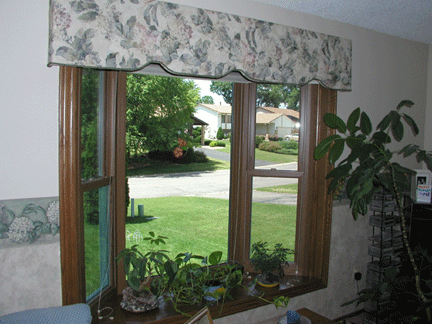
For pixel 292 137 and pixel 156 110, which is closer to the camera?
pixel 292 137

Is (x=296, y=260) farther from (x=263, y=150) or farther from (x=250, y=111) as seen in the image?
(x=250, y=111)

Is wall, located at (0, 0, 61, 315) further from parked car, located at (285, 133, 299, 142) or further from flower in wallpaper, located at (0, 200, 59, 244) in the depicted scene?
parked car, located at (285, 133, 299, 142)

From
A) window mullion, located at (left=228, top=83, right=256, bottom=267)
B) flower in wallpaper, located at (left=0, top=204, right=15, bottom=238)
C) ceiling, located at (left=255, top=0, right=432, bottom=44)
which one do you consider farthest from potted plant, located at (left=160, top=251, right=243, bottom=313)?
ceiling, located at (left=255, top=0, right=432, bottom=44)

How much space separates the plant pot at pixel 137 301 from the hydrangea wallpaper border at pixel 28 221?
0.64 metres

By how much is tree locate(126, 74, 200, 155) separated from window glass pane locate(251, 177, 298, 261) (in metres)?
1.38

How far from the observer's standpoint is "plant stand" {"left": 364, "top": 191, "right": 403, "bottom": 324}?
2.81 metres

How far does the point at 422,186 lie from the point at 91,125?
2.62 m

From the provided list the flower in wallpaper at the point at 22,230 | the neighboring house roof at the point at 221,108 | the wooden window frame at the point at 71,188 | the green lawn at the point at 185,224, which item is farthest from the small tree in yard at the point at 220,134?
the flower in wallpaper at the point at 22,230

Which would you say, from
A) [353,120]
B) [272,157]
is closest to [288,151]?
[272,157]

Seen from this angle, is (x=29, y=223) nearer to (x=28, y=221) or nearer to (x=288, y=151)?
(x=28, y=221)

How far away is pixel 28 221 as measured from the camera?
5.82 ft

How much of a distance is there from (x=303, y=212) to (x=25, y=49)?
7.27ft

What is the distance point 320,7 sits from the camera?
245 cm

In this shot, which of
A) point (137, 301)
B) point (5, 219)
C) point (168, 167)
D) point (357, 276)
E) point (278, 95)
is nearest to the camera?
point (5, 219)
